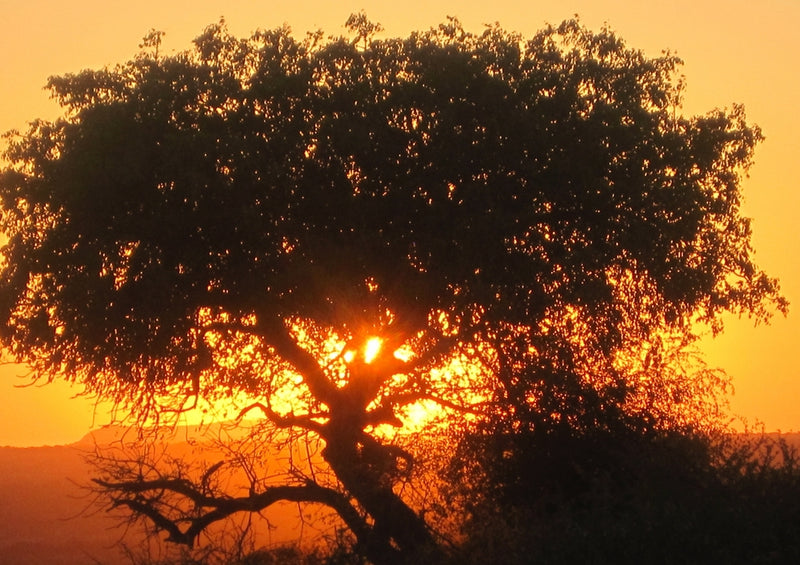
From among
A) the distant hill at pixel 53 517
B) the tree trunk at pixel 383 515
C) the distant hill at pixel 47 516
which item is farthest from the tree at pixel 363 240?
the distant hill at pixel 47 516

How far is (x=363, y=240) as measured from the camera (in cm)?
2053

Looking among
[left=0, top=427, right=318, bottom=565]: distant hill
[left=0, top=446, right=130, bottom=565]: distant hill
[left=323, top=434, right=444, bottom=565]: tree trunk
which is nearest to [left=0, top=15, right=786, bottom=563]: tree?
[left=323, top=434, right=444, bottom=565]: tree trunk

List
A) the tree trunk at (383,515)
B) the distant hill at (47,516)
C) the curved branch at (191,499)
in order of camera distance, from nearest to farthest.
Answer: the tree trunk at (383,515) < the curved branch at (191,499) < the distant hill at (47,516)

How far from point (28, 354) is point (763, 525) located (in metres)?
14.8

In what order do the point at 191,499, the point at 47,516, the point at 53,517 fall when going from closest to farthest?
the point at 191,499
the point at 53,517
the point at 47,516

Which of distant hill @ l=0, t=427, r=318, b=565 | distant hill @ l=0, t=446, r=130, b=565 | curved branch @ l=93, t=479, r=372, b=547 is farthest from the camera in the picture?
distant hill @ l=0, t=446, r=130, b=565

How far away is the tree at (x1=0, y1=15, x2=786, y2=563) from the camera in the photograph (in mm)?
20812

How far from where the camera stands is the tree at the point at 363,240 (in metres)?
20.8

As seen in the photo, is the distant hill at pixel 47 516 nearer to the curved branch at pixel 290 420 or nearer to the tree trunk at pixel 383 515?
the curved branch at pixel 290 420

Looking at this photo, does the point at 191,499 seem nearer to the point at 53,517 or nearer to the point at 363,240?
the point at 363,240

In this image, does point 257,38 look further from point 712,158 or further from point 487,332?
point 712,158

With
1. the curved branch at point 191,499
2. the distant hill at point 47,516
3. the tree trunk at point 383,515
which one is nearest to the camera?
the tree trunk at point 383,515

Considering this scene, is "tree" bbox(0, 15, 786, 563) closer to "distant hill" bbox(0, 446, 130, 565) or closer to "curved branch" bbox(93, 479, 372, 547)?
"curved branch" bbox(93, 479, 372, 547)

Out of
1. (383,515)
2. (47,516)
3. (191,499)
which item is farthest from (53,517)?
(383,515)
